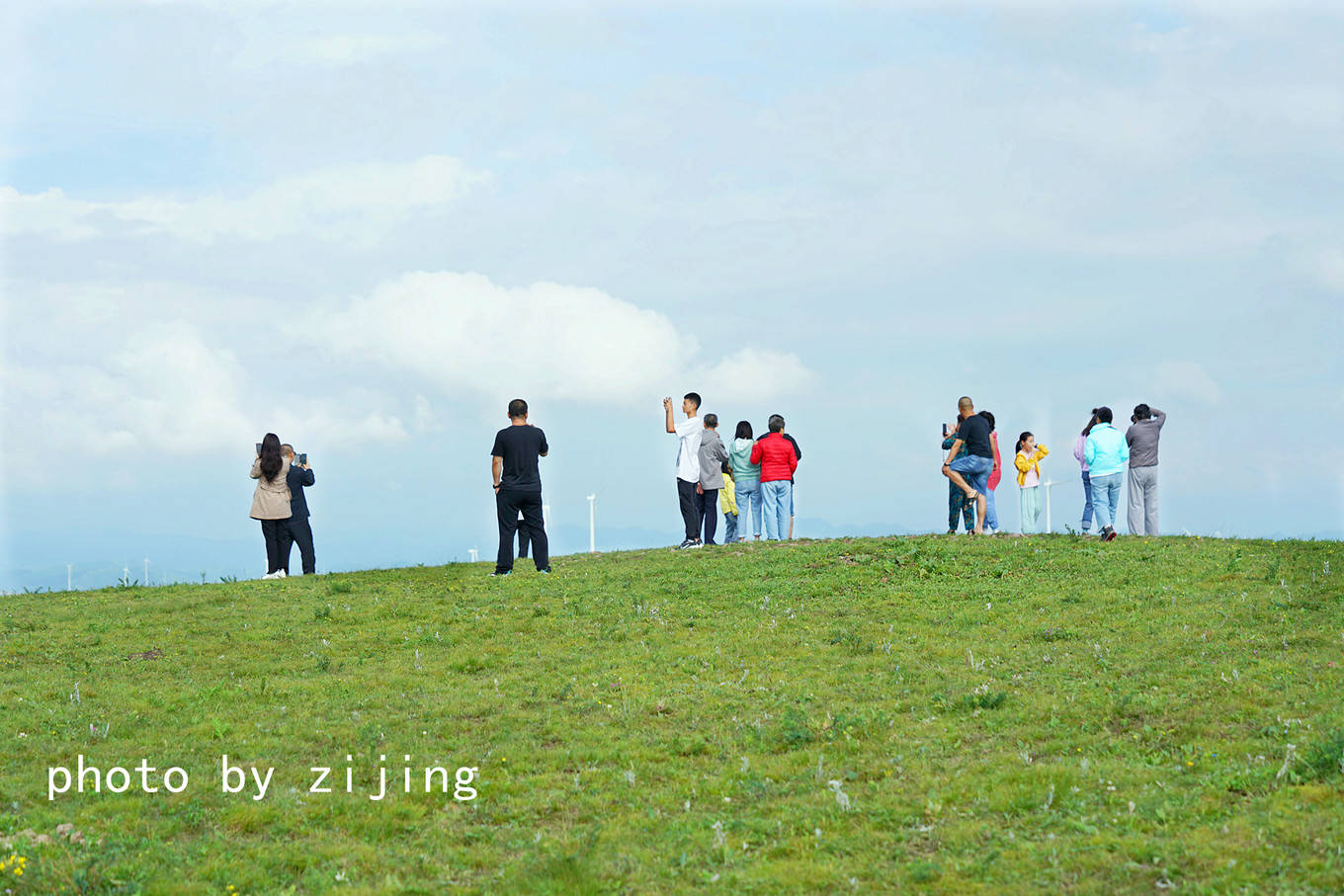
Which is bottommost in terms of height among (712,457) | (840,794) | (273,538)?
(840,794)

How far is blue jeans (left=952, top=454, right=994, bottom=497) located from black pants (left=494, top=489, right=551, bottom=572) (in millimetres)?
9535

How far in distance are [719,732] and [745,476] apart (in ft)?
51.0

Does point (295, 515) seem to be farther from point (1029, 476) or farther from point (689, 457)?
point (1029, 476)

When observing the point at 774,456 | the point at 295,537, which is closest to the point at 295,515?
the point at 295,537

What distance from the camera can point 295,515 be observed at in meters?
24.1

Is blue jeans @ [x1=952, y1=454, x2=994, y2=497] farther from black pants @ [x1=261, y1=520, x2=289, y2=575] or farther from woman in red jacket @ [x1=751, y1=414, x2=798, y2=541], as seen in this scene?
black pants @ [x1=261, y1=520, x2=289, y2=575]

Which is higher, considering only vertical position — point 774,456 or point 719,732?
point 774,456

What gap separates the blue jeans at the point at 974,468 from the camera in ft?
78.8

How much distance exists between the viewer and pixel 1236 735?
980cm

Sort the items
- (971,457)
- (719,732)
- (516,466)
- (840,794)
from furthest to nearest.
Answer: (971,457)
(516,466)
(719,732)
(840,794)

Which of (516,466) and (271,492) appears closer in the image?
(516,466)

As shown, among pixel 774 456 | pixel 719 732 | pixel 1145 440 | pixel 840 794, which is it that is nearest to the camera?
pixel 840 794

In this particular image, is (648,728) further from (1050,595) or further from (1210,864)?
(1050,595)

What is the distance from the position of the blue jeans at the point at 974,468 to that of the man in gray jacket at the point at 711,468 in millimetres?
5413
